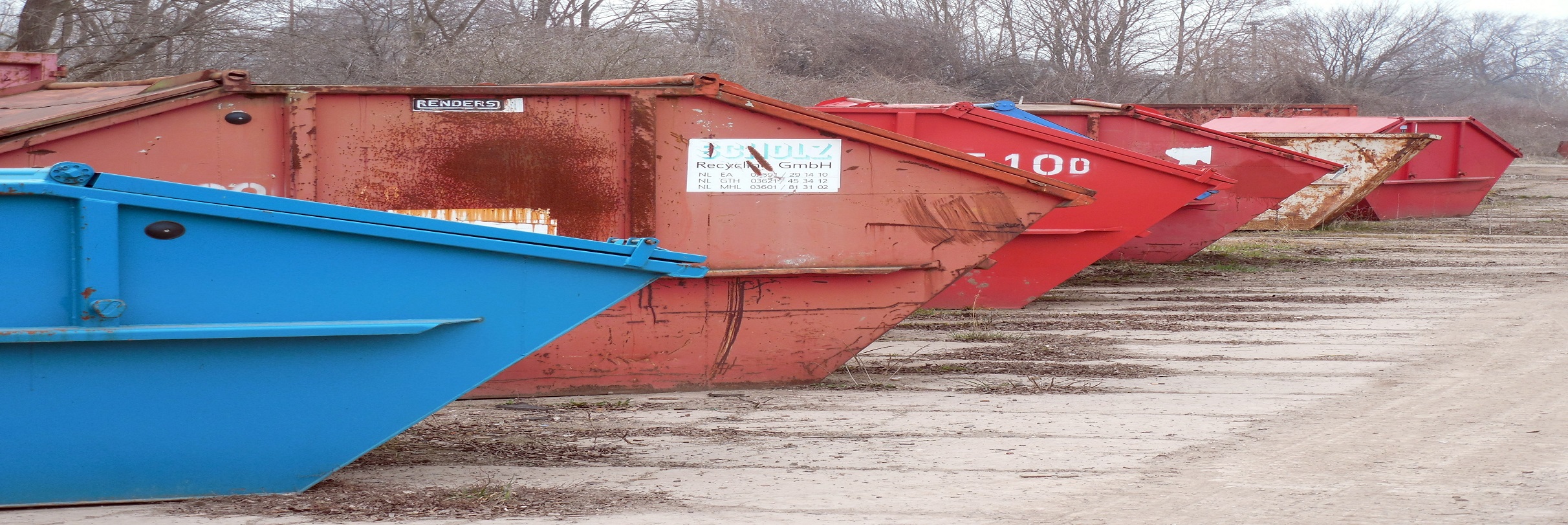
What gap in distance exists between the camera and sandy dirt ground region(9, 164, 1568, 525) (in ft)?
11.0

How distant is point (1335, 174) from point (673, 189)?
1037cm

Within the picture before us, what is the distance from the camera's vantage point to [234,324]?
10.6 ft

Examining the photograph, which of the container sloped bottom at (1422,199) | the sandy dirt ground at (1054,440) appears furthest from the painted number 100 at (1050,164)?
the container sloped bottom at (1422,199)

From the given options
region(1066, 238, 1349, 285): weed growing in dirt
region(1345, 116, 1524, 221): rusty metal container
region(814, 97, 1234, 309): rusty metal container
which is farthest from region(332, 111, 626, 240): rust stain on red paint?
region(1345, 116, 1524, 221): rusty metal container

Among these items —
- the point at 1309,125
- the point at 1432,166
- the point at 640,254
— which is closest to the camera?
the point at 640,254

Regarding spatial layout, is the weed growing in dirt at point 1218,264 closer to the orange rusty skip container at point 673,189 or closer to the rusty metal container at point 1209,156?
the rusty metal container at point 1209,156

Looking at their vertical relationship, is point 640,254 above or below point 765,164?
below

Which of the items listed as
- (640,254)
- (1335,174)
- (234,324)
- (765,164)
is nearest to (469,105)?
(765,164)

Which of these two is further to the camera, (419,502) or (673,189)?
(673,189)

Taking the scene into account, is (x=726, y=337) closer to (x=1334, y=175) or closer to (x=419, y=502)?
(x=419, y=502)

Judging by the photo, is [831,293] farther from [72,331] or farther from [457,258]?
[72,331]

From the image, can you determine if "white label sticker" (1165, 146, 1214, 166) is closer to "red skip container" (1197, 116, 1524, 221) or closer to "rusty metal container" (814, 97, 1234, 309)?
"rusty metal container" (814, 97, 1234, 309)

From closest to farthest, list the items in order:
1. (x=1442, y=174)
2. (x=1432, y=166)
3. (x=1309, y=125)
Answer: (x=1309, y=125) → (x=1432, y=166) → (x=1442, y=174)

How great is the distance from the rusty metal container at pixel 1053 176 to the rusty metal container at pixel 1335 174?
5.99 m
